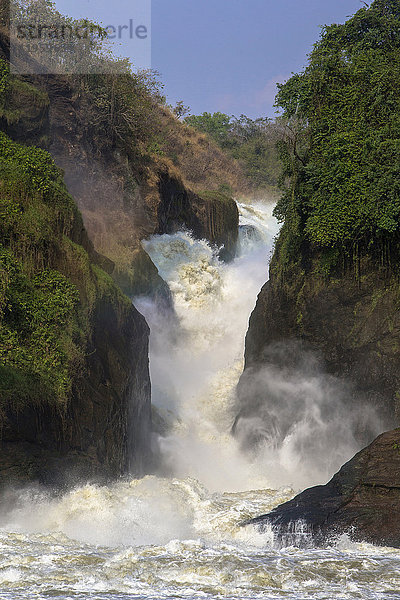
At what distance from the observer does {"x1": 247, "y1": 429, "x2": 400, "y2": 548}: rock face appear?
33.9 ft

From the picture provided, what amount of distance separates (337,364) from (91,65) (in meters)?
21.8

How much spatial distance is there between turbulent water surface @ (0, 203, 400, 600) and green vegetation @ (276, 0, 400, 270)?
4.54 meters

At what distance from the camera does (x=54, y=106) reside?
2892cm

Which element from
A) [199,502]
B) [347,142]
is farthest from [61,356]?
[347,142]

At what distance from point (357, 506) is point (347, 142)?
36.0 feet

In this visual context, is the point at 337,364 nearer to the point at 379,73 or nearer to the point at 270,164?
the point at 379,73

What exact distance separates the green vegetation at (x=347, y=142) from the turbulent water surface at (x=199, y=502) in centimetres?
454

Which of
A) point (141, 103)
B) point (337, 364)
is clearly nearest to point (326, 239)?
point (337, 364)

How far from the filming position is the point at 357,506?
11.0 metres

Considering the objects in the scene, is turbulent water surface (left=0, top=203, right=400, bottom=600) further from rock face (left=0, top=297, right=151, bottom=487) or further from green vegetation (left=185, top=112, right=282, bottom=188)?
green vegetation (left=185, top=112, right=282, bottom=188)

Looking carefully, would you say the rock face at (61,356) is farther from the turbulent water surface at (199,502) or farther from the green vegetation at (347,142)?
the green vegetation at (347,142)

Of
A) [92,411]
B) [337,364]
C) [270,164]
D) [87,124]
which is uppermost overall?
[270,164]

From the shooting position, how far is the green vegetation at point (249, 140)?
66.3 metres

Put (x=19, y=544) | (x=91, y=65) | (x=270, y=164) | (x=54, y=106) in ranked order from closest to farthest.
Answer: (x=19, y=544)
(x=54, y=106)
(x=91, y=65)
(x=270, y=164)
